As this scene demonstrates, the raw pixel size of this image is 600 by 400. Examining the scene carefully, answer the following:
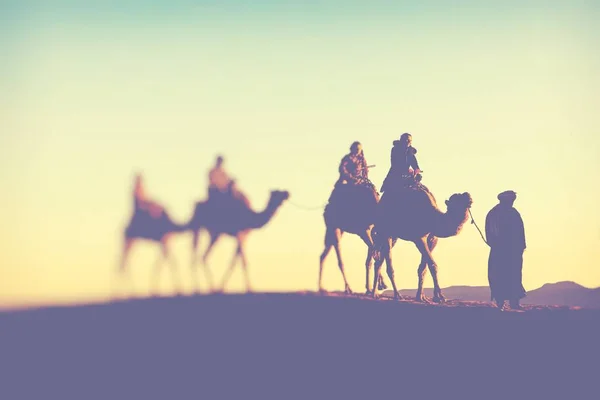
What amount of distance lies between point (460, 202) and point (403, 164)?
5.20 ft

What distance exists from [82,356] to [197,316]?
252 centimetres

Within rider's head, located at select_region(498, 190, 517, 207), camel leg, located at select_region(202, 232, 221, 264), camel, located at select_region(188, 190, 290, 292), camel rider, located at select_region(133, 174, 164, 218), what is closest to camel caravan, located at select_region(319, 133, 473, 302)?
rider's head, located at select_region(498, 190, 517, 207)

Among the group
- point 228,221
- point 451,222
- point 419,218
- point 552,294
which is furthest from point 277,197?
point 552,294

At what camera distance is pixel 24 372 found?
81.3 ft

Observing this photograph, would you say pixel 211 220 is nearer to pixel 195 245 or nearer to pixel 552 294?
pixel 195 245

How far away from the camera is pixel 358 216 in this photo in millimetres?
29797

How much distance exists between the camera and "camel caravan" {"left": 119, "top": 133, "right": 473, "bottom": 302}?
28.6 m

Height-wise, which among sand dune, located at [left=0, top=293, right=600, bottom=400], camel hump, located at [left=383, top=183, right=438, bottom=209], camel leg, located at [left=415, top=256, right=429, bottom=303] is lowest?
sand dune, located at [left=0, top=293, right=600, bottom=400]

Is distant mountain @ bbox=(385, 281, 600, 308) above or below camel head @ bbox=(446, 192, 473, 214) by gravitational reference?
below

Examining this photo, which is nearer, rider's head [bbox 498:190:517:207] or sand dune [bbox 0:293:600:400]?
sand dune [bbox 0:293:600:400]

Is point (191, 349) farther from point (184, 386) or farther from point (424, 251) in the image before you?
point (424, 251)

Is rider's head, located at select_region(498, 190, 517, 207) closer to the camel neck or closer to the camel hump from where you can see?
the camel neck

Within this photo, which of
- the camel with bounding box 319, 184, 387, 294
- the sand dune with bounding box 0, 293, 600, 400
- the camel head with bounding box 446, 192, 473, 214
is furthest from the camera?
the camel head with bounding box 446, 192, 473, 214

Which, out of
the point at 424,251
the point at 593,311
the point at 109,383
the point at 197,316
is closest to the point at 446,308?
the point at 424,251
